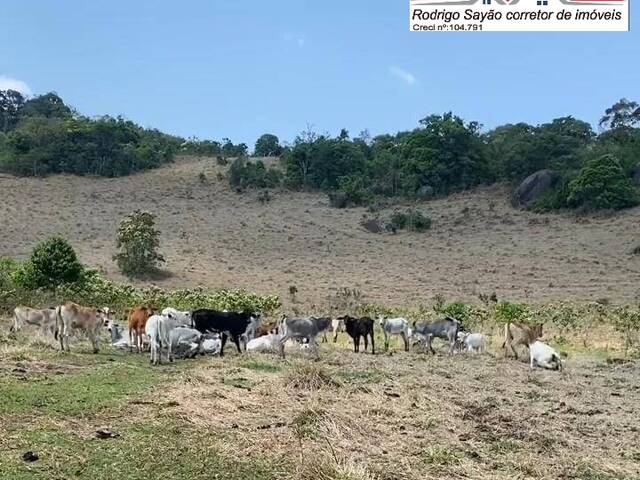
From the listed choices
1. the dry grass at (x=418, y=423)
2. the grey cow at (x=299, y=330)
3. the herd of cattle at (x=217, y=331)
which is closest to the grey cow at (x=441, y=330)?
the herd of cattle at (x=217, y=331)

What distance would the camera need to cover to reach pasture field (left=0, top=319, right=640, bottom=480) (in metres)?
7.29

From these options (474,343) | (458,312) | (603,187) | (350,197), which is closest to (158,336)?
(474,343)

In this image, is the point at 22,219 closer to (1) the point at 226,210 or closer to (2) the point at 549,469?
(1) the point at 226,210

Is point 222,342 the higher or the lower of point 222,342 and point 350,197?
the lower

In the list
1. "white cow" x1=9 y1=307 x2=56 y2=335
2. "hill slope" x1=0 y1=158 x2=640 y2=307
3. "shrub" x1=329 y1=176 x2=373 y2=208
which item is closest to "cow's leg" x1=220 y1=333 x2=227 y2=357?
"white cow" x1=9 y1=307 x2=56 y2=335

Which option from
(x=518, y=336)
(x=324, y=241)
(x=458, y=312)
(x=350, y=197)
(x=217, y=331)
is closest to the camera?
(x=217, y=331)

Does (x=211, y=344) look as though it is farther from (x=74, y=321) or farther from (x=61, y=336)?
(x=61, y=336)

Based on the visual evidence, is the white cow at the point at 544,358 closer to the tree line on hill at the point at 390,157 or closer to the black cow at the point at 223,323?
the black cow at the point at 223,323

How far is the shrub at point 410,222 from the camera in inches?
2467

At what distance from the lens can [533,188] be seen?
66750 millimetres

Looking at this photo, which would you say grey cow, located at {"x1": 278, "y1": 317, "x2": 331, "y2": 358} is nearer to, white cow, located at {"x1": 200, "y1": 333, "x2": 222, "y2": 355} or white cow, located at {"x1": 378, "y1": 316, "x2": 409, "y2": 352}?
white cow, located at {"x1": 200, "y1": 333, "x2": 222, "y2": 355}

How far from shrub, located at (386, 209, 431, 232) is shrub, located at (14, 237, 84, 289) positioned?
34.5m

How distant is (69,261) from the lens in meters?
33.7

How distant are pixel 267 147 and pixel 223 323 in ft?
270
